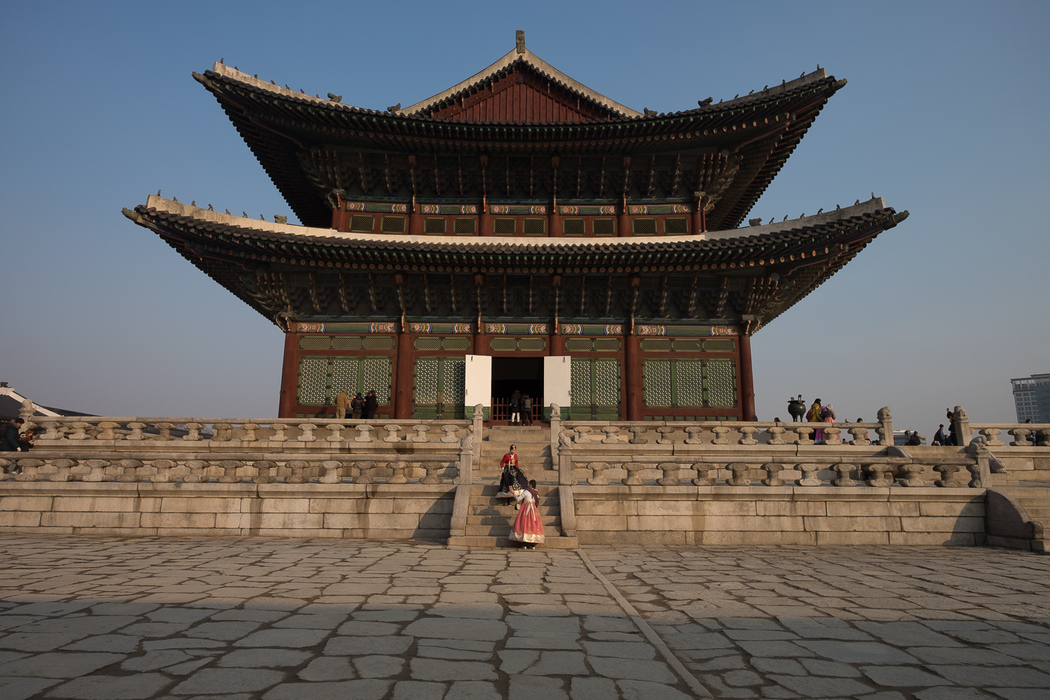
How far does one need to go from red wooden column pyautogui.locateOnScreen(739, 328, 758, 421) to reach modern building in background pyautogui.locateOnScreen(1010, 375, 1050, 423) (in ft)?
535

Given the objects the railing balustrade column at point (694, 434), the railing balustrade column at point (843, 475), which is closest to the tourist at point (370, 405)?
the railing balustrade column at point (694, 434)

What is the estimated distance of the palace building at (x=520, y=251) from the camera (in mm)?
17359

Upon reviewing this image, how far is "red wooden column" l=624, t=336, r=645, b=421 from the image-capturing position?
1853 centimetres

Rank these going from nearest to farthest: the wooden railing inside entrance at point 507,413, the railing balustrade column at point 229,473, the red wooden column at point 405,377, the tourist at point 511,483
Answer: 1. the tourist at point 511,483
2. the railing balustrade column at point 229,473
3. the red wooden column at point 405,377
4. the wooden railing inside entrance at point 507,413

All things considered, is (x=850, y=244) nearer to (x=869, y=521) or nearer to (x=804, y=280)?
(x=804, y=280)

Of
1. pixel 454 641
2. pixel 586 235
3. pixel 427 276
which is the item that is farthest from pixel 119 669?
pixel 586 235

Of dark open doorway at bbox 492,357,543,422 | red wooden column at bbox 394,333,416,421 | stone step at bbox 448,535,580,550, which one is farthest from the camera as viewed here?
dark open doorway at bbox 492,357,543,422

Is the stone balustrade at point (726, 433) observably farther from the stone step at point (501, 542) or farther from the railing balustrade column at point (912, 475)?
the stone step at point (501, 542)

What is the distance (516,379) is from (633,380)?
7609mm

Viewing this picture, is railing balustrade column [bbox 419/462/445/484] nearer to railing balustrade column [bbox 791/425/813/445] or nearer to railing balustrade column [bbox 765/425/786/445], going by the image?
railing balustrade column [bbox 765/425/786/445]

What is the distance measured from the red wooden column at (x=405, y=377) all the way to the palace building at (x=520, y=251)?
57 mm

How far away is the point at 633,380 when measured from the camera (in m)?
18.8

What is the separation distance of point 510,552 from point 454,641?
4.72 metres

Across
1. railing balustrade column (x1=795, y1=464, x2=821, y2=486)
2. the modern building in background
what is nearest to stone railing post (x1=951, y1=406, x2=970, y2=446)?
railing balustrade column (x1=795, y1=464, x2=821, y2=486)
